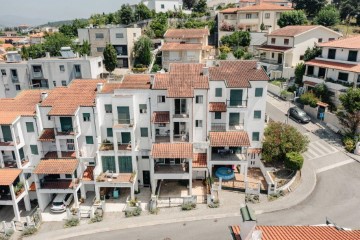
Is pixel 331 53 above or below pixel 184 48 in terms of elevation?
below

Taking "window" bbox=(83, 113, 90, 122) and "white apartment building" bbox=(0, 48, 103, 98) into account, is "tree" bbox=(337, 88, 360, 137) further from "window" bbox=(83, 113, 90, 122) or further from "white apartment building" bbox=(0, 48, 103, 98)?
"white apartment building" bbox=(0, 48, 103, 98)

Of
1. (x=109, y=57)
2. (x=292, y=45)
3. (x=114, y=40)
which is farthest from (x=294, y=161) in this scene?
(x=114, y=40)

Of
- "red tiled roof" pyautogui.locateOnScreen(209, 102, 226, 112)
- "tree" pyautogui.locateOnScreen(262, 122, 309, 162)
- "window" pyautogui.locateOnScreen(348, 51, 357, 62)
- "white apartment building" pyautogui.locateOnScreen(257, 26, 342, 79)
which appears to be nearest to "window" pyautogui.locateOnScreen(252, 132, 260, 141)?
"tree" pyautogui.locateOnScreen(262, 122, 309, 162)

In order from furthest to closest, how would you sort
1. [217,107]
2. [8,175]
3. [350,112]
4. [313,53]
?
Result: [313,53]
[350,112]
[217,107]
[8,175]

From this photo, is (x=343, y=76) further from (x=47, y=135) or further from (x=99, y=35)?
(x=99, y=35)

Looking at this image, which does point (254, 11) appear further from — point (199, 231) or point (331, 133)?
point (199, 231)

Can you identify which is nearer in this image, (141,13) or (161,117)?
(161,117)

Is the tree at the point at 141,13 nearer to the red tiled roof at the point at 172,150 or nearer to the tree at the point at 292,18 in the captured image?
the tree at the point at 292,18
